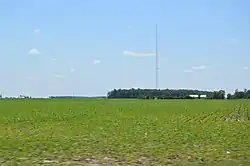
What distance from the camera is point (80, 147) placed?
1559 centimetres

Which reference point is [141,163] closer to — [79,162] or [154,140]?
[79,162]

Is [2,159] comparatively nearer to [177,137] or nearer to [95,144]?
[95,144]

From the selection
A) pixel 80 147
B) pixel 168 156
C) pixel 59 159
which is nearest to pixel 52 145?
pixel 80 147

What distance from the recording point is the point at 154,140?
60.2 feet

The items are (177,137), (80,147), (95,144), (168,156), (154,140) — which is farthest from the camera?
(177,137)

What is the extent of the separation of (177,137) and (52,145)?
6157 mm

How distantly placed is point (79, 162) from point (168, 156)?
2.84 metres

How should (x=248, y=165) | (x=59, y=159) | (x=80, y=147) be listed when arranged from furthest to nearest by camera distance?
(x=80, y=147) < (x=59, y=159) < (x=248, y=165)

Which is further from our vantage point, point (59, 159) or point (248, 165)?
point (59, 159)

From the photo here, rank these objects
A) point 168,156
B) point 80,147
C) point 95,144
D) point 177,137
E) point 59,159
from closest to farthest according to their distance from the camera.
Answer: point 59,159 < point 168,156 < point 80,147 < point 95,144 < point 177,137

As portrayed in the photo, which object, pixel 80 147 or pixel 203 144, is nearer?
pixel 80 147

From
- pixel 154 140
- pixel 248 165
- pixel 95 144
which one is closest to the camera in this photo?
pixel 248 165

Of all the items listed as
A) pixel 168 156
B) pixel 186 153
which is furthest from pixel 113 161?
pixel 186 153

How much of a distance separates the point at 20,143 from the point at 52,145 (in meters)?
1.42
